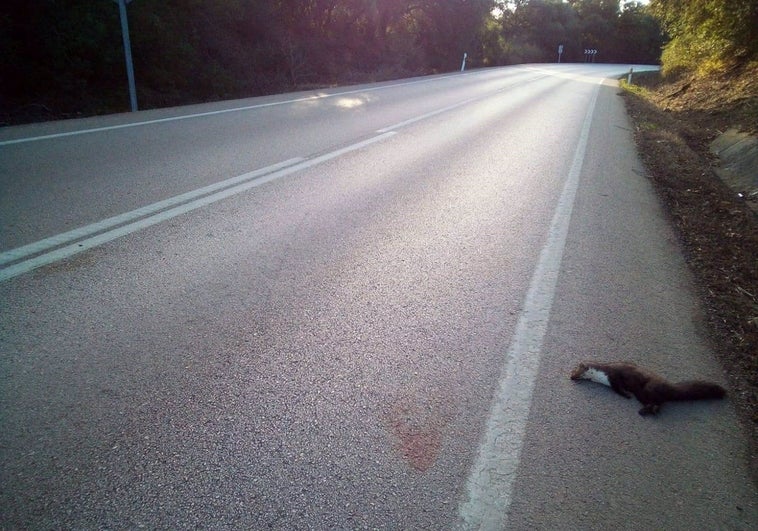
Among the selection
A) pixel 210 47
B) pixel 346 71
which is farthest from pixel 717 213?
pixel 346 71

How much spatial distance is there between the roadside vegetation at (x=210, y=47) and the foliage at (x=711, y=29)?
2813 millimetres

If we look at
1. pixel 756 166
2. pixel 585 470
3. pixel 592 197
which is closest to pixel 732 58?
pixel 756 166

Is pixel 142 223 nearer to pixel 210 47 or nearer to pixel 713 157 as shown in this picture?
pixel 713 157

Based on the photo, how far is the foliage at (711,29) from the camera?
47.7 ft

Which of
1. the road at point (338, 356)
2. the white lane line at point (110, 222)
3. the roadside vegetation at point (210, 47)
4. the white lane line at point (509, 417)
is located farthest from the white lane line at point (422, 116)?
the roadside vegetation at point (210, 47)

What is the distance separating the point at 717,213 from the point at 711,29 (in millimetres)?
14052

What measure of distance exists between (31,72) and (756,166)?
51.4 feet

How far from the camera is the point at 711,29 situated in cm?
1622

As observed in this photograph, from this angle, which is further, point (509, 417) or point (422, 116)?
Result: point (422, 116)

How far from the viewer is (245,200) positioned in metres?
5.39

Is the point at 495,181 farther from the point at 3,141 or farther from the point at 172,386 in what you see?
the point at 3,141

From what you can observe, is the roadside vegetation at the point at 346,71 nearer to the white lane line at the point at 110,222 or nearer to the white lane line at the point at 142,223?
the white lane line at the point at 142,223

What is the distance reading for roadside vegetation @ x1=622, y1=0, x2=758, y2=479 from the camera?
3.55 m

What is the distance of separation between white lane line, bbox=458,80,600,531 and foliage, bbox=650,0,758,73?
15.3m
